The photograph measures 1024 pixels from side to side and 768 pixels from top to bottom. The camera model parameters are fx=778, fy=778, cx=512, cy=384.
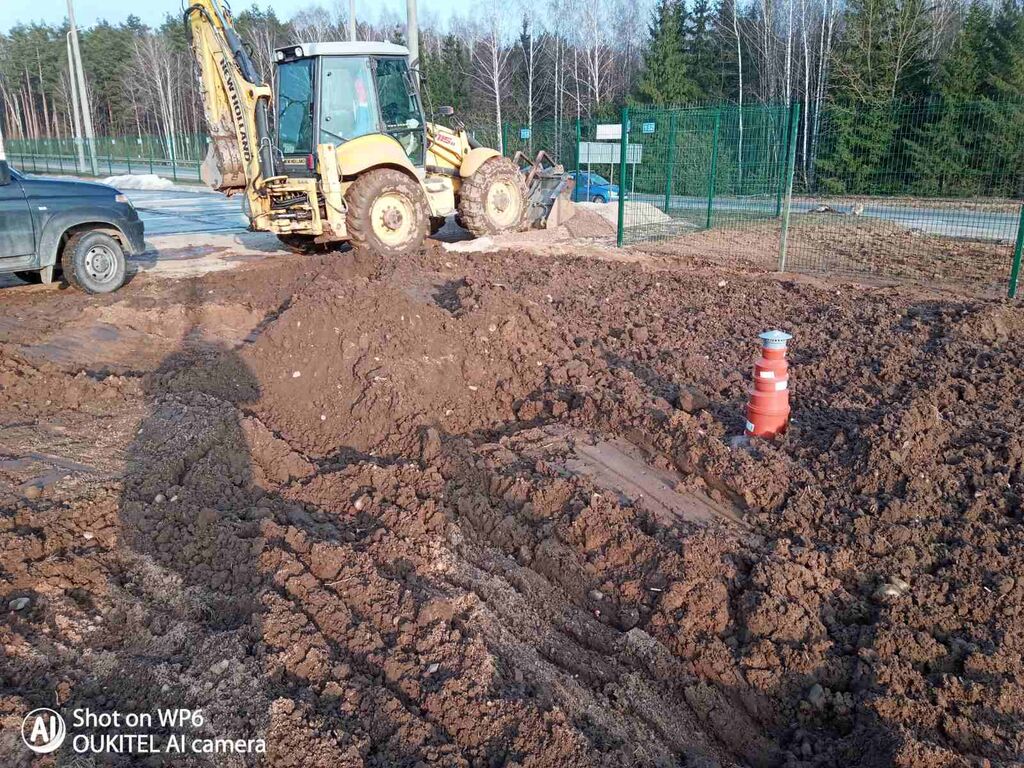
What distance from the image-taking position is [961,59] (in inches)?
901

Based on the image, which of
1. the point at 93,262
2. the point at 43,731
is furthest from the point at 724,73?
the point at 43,731

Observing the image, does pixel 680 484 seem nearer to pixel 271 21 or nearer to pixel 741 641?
pixel 741 641

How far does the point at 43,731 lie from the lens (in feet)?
9.12

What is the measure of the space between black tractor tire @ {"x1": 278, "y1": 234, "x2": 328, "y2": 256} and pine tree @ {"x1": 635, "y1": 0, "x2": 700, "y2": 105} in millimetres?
28868

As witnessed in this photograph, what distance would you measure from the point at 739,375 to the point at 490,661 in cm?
393

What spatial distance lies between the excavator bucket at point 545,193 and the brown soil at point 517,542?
719 centimetres

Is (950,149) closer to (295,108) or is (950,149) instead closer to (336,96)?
(336,96)

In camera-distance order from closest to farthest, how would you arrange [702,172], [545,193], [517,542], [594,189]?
[517,542] < [545,193] < [702,172] < [594,189]

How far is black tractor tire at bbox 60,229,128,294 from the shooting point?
980cm

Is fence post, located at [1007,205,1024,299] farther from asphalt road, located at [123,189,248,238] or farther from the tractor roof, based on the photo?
asphalt road, located at [123,189,248,238]

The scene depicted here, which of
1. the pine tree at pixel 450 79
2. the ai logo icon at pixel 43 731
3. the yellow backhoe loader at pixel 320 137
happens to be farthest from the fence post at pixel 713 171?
the pine tree at pixel 450 79

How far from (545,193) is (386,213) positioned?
3.99 metres

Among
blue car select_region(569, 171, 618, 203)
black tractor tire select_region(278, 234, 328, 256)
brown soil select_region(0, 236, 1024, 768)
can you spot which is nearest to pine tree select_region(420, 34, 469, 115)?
blue car select_region(569, 171, 618, 203)

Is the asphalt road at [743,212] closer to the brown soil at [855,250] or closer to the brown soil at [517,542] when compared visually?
the brown soil at [855,250]
